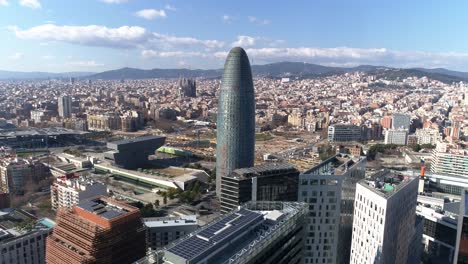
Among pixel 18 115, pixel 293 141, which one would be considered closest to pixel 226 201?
pixel 293 141

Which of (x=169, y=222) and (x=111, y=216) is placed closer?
(x=111, y=216)

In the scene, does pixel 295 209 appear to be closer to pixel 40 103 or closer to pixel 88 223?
pixel 88 223

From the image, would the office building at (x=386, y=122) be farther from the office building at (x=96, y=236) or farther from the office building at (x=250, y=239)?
the office building at (x=250, y=239)

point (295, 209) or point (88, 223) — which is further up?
point (295, 209)

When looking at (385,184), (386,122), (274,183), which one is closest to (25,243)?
(274,183)

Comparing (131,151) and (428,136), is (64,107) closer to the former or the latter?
(131,151)

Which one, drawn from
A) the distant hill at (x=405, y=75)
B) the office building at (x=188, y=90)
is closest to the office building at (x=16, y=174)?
the office building at (x=188, y=90)
